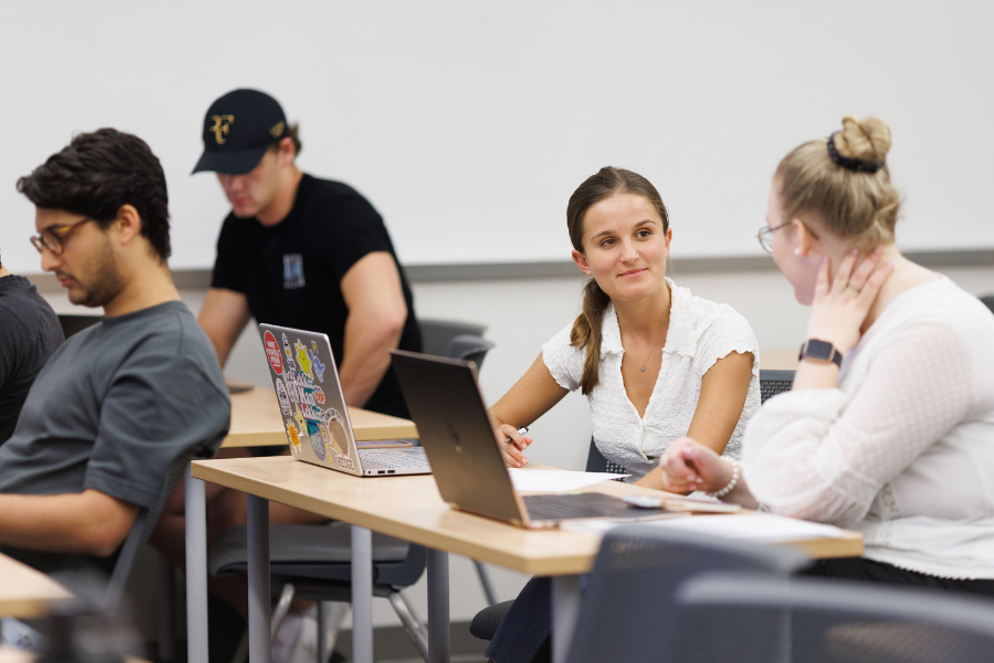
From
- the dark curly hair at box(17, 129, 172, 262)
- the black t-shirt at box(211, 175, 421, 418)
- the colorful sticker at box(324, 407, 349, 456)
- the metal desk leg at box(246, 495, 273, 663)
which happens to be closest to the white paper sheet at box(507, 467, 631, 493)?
the colorful sticker at box(324, 407, 349, 456)

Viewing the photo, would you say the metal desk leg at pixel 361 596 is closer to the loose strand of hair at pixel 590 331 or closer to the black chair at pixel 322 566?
the black chair at pixel 322 566

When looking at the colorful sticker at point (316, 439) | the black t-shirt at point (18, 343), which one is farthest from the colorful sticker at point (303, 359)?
the black t-shirt at point (18, 343)

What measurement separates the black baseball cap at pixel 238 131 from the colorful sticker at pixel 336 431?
1322 millimetres

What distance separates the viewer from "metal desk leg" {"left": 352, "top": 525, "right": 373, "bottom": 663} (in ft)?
6.58

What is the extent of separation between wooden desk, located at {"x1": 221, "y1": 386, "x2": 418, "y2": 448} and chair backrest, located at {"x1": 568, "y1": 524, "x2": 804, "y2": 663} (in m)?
1.07

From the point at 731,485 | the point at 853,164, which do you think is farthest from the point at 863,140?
the point at 731,485

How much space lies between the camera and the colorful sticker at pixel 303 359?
1819 mm

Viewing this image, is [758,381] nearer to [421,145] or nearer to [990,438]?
[990,438]

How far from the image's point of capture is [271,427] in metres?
2.42

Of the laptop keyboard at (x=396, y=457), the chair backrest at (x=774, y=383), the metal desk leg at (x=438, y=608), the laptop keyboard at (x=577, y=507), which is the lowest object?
the metal desk leg at (x=438, y=608)

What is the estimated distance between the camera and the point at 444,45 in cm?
340

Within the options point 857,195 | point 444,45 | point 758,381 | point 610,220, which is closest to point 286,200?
point 444,45

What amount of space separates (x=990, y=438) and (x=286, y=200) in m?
2.18

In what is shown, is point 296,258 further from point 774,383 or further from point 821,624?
point 821,624
